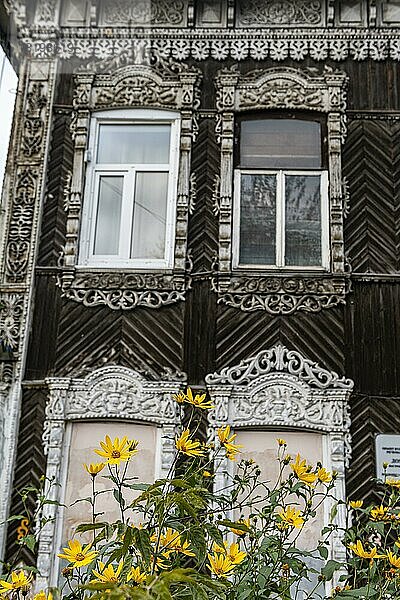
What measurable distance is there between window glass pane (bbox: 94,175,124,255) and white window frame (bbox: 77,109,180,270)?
0.18ft

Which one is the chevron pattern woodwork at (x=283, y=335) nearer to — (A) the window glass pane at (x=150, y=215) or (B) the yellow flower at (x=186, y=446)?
(A) the window glass pane at (x=150, y=215)

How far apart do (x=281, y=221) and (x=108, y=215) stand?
2.03 meters

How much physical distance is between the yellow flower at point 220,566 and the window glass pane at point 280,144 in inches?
266

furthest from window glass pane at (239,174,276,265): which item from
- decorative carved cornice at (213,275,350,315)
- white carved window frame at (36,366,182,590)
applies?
white carved window frame at (36,366,182,590)

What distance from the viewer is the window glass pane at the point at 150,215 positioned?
9.00 metres

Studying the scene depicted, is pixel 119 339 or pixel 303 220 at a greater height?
pixel 303 220

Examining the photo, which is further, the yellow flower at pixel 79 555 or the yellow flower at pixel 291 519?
the yellow flower at pixel 291 519

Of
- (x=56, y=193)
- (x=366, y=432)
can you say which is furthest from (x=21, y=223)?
(x=366, y=432)

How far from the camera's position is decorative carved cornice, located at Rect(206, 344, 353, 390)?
27.2 feet

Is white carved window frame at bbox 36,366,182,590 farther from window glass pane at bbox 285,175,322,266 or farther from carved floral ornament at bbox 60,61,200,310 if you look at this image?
window glass pane at bbox 285,175,322,266

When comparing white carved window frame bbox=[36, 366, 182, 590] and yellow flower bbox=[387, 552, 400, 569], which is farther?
white carved window frame bbox=[36, 366, 182, 590]

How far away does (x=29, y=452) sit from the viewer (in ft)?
27.1

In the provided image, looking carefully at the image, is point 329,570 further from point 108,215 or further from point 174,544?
point 108,215

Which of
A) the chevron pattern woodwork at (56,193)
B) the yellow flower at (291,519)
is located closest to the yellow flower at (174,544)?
the yellow flower at (291,519)
